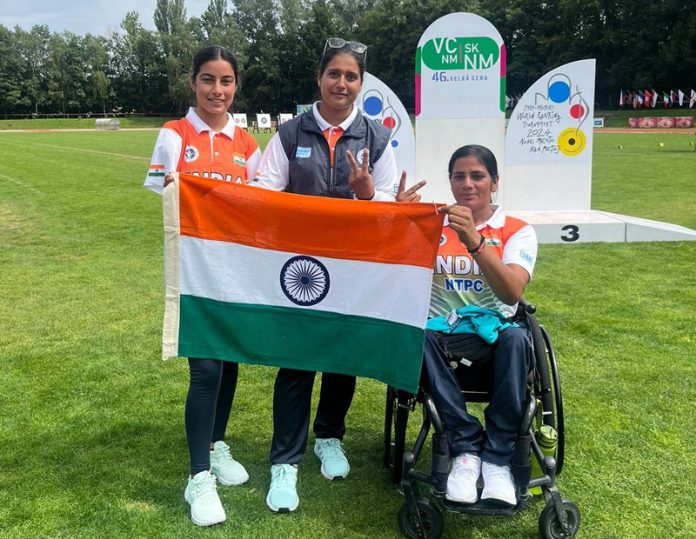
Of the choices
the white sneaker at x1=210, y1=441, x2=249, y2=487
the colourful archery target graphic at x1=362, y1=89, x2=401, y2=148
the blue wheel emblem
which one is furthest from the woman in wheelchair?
the colourful archery target graphic at x1=362, y1=89, x2=401, y2=148

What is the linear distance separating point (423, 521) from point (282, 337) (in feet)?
2.94

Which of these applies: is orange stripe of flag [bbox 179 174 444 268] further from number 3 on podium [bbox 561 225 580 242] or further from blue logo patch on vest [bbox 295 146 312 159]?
number 3 on podium [bbox 561 225 580 242]

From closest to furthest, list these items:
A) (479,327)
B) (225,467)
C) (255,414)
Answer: (479,327) < (225,467) < (255,414)

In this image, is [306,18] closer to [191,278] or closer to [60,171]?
[60,171]

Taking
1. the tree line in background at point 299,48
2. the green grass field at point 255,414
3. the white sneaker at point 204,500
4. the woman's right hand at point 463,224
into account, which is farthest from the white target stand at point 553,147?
the tree line in background at point 299,48

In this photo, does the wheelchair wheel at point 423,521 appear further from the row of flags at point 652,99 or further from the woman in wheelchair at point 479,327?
the row of flags at point 652,99

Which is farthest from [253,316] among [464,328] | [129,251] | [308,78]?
[308,78]

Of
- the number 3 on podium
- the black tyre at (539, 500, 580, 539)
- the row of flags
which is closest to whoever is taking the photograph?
the black tyre at (539, 500, 580, 539)

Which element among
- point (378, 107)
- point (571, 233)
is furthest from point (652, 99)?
point (571, 233)

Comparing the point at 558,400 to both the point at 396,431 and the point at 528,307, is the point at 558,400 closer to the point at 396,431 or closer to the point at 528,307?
the point at 528,307

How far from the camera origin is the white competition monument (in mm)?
9078

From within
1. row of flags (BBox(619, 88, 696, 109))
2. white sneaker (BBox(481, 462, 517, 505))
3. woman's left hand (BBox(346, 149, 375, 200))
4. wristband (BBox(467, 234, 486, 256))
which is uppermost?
row of flags (BBox(619, 88, 696, 109))

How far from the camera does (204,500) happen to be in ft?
8.68

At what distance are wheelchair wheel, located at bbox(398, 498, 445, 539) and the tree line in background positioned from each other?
183 ft
